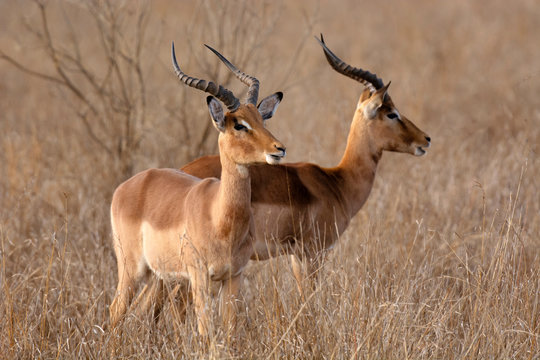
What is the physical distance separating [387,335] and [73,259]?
287cm

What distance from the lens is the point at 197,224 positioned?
4020 millimetres

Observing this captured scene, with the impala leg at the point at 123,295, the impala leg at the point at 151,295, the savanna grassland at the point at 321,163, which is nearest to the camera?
the savanna grassland at the point at 321,163

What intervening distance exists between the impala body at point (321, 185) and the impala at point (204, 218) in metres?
0.54

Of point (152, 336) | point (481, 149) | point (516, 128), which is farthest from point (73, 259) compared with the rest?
point (516, 128)

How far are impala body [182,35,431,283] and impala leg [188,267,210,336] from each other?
2.17 feet

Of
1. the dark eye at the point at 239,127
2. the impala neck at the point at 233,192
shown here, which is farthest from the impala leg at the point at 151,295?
the dark eye at the point at 239,127

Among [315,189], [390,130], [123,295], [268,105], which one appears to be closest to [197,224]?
[123,295]

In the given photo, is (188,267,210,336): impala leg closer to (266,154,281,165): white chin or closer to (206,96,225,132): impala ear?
(266,154,281,165): white chin

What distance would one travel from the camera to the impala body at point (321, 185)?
4.84m

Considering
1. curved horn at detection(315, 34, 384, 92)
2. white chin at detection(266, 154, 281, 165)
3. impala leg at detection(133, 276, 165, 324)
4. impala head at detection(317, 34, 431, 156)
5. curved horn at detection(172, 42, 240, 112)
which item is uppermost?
curved horn at detection(315, 34, 384, 92)

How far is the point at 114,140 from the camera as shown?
7176mm

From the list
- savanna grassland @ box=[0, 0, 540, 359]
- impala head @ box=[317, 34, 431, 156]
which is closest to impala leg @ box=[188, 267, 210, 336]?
savanna grassland @ box=[0, 0, 540, 359]

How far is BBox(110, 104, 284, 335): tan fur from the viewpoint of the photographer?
388 cm

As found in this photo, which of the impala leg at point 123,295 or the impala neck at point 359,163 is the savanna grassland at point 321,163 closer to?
the impala leg at point 123,295
